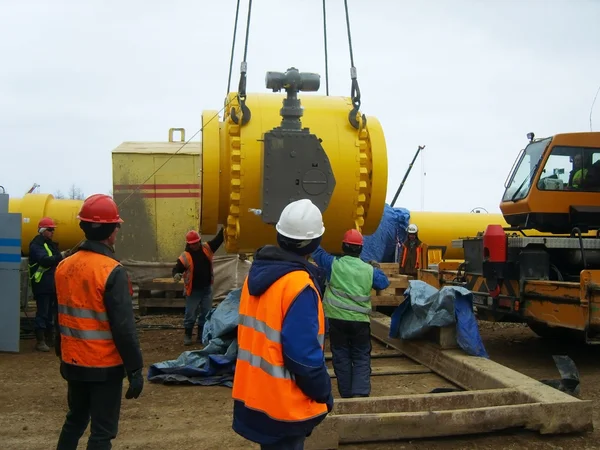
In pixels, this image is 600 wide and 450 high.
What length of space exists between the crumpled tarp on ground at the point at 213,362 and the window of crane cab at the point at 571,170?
4703mm

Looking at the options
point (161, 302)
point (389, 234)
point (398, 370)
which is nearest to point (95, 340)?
point (398, 370)

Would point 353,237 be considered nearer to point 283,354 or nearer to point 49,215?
point 283,354

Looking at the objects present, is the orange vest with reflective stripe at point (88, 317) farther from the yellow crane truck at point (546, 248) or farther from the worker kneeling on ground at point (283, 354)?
the yellow crane truck at point (546, 248)

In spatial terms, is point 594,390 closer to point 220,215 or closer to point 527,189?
point 527,189

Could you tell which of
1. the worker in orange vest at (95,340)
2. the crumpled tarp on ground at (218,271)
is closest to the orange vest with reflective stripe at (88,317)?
the worker in orange vest at (95,340)

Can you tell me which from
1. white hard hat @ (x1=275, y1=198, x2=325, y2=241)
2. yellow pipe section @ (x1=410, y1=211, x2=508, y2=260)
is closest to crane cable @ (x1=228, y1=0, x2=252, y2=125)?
white hard hat @ (x1=275, y1=198, x2=325, y2=241)

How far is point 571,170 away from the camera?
A: 916 cm

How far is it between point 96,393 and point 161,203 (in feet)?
29.3

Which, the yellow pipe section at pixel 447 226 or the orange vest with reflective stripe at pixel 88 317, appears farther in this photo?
→ the yellow pipe section at pixel 447 226

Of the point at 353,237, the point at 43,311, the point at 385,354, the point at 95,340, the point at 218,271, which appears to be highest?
the point at 353,237

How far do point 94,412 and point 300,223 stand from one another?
173 centimetres

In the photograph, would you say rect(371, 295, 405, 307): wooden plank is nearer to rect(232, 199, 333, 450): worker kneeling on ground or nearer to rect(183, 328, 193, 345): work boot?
rect(183, 328, 193, 345): work boot

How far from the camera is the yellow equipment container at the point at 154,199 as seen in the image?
12.5m

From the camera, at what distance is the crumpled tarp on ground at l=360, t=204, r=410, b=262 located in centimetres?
1475
